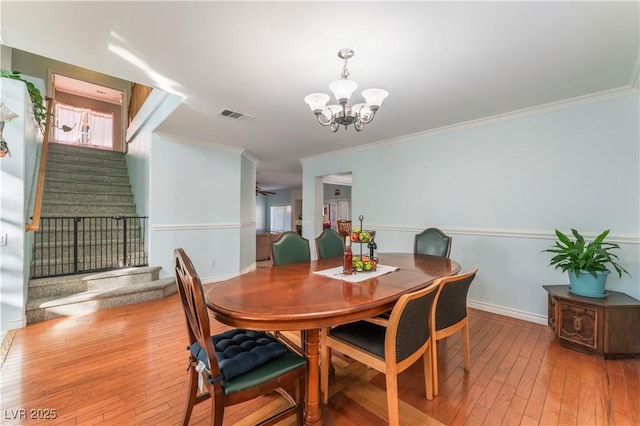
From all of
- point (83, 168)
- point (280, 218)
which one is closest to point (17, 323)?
point (83, 168)

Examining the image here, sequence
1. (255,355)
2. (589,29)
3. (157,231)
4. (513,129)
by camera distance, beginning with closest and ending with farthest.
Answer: (255,355), (589,29), (513,129), (157,231)

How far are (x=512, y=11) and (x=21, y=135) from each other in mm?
4255

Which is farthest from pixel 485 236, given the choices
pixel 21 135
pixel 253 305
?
pixel 21 135

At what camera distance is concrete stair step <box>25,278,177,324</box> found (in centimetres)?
298

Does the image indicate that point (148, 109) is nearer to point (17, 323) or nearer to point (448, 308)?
point (17, 323)

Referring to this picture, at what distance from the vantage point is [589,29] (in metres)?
1.77

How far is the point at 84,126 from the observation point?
696 centimetres

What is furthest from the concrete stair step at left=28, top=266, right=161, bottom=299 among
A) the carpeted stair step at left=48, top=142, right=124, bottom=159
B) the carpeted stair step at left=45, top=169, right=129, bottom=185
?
the carpeted stair step at left=48, top=142, right=124, bottom=159

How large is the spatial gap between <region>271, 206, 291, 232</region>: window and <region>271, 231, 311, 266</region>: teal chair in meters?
8.74

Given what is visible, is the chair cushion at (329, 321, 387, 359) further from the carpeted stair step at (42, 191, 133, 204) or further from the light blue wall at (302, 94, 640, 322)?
the carpeted stair step at (42, 191, 133, 204)

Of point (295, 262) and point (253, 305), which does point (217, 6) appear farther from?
point (295, 262)

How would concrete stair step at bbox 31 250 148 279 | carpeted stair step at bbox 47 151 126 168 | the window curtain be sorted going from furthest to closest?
the window curtain
carpeted stair step at bbox 47 151 126 168
concrete stair step at bbox 31 250 148 279

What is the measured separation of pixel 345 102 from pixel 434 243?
207 centimetres

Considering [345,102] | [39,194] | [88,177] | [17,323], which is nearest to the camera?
[345,102]
